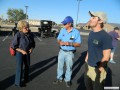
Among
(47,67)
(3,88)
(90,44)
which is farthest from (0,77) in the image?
(90,44)

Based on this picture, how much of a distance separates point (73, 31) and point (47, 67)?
10.3ft

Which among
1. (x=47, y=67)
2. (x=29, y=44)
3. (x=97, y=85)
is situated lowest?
(x=47, y=67)

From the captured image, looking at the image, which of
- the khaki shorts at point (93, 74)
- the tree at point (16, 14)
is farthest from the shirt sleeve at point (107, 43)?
the tree at point (16, 14)

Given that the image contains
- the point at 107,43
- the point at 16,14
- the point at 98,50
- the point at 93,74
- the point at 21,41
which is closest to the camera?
the point at 107,43

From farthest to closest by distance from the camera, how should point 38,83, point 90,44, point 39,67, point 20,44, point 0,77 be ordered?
1. point 39,67
2. point 0,77
3. point 38,83
4. point 20,44
5. point 90,44

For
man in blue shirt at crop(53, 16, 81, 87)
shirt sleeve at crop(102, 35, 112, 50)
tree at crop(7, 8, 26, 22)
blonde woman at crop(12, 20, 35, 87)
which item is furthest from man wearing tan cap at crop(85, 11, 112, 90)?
tree at crop(7, 8, 26, 22)

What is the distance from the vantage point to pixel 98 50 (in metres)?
4.14

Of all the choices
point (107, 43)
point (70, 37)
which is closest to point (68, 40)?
point (70, 37)

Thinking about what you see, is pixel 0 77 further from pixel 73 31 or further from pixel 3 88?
pixel 73 31

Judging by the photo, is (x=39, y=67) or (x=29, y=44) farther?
(x=39, y=67)

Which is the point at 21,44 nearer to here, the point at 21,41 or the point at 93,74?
the point at 21,41

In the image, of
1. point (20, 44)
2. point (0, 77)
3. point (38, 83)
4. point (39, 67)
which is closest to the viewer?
point (20, 44)

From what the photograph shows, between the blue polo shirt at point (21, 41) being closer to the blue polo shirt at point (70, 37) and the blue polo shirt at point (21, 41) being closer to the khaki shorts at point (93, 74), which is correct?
the blue polo shirt at point (70, 37)

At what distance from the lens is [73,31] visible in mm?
6516
